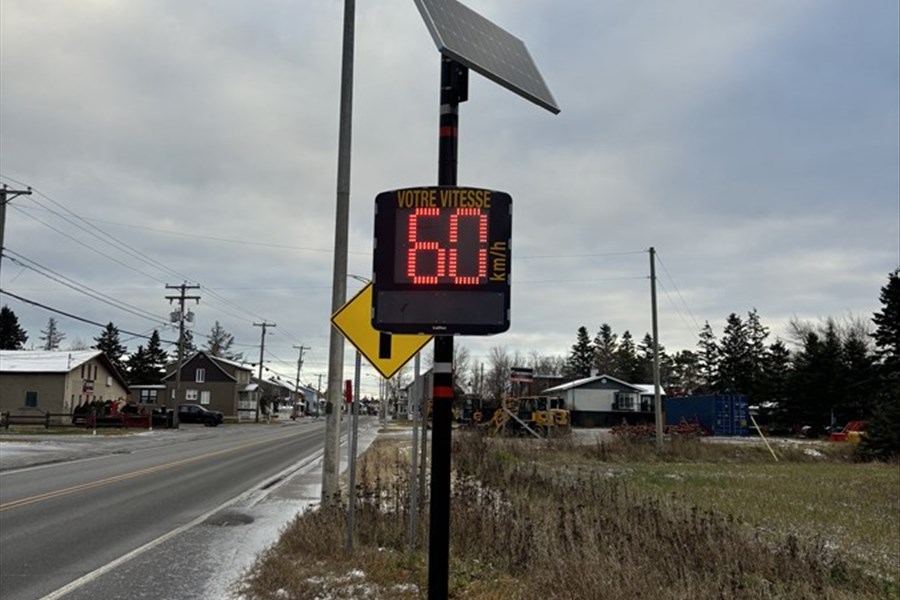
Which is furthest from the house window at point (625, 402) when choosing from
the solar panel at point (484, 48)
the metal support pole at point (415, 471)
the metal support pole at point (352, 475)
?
the solar panel at point (484, 48)

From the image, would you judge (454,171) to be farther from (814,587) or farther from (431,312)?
(814,587)

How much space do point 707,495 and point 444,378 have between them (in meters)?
13.4

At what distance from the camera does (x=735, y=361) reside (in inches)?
3536

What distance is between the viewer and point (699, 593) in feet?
21.2

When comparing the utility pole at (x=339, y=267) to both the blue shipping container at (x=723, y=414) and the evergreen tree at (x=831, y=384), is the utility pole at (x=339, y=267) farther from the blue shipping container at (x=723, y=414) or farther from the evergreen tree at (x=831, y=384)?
the evergreen tree at (x=831, y=384)

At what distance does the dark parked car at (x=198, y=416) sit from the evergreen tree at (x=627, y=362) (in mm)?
69799

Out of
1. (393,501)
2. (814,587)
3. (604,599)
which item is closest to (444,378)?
(604,599)

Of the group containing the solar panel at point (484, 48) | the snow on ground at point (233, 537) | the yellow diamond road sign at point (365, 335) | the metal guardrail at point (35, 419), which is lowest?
the snow on ground at point (233, 537)

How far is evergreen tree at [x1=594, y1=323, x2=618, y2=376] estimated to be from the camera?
135 m

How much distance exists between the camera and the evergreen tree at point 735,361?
274 feet

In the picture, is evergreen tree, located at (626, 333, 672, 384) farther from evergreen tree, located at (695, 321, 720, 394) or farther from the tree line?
the tree line

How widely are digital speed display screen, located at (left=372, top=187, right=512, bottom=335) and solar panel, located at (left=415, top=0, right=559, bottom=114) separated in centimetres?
94

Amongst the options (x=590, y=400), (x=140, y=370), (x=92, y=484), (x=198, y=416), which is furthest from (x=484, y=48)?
(x=140, y=370)

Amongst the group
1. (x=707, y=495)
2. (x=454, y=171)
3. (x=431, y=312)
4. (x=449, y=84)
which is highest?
(x=449, y=84)
